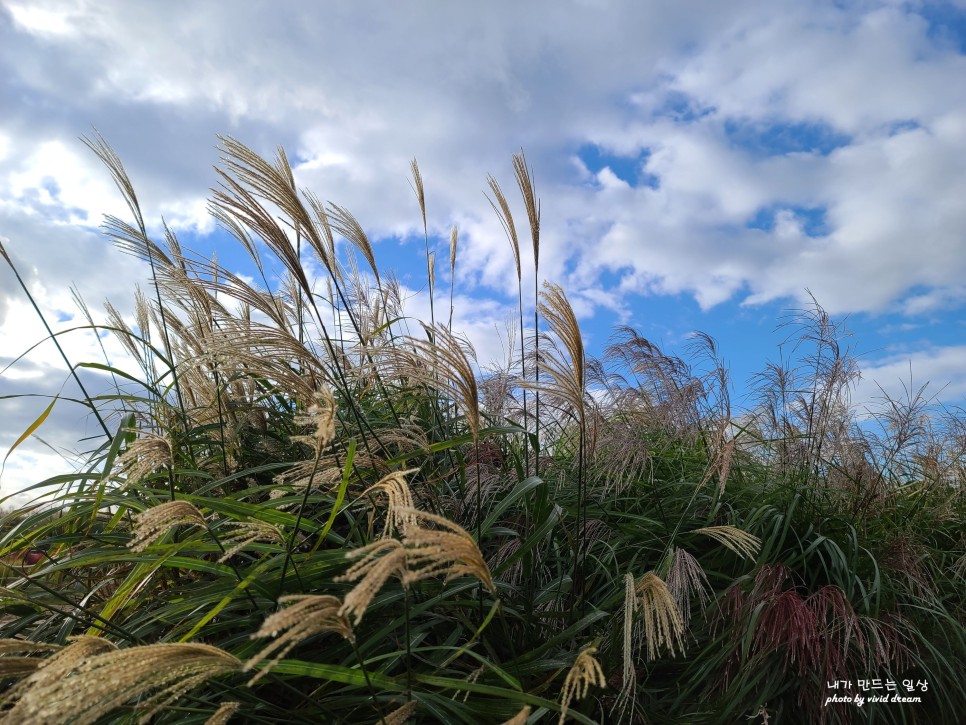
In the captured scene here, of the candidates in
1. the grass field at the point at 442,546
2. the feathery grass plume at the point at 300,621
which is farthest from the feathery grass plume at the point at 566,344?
the feathery grass plume at the point at 300,621

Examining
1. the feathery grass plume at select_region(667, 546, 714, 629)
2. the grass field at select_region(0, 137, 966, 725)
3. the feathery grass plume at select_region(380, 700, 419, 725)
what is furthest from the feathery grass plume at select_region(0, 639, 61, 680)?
the feathery grass plume at select_region(667, 546, 714, 629)

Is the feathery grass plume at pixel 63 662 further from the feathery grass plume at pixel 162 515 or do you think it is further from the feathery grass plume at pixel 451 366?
the feathery grass plume at pixel 451 366

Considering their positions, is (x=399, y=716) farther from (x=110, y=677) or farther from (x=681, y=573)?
(x=681, y=573)

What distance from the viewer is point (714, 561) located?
2924 millimetres

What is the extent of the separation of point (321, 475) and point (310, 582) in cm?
28

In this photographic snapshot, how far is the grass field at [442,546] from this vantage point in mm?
1627

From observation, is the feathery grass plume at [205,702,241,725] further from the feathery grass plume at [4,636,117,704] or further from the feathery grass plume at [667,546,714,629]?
the feathery grass plume at [667,546,714,629]

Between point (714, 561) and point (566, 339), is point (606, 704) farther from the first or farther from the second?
point (566, 339)

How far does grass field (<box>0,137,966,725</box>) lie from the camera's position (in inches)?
64.1

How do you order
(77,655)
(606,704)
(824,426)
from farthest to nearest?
1. (824,426)
2. (606,704)
3. (77,655)

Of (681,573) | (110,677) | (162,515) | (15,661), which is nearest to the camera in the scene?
(110,677)

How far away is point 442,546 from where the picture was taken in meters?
1.18

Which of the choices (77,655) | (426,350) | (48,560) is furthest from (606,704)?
(48,560)

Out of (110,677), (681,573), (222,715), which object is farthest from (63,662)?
(681,573)
